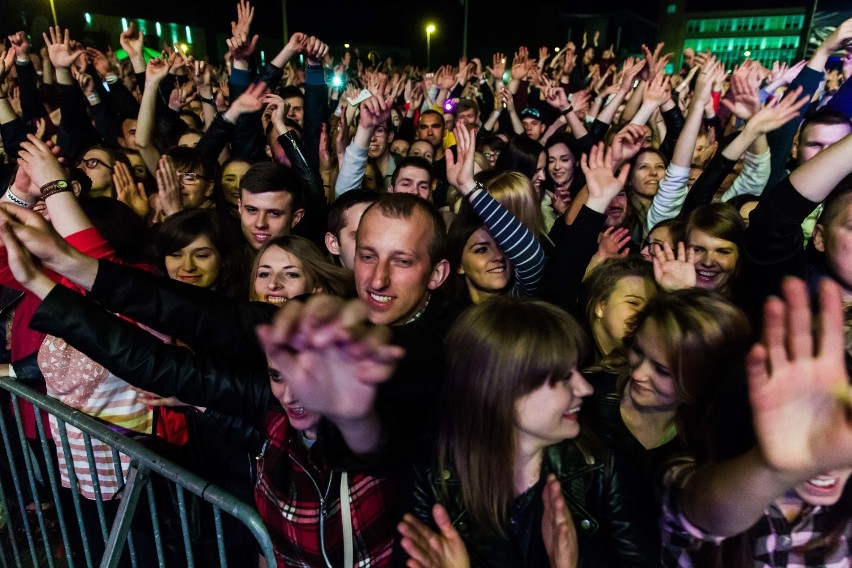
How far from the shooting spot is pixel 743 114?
3.49 meters

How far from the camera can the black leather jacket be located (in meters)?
1.46

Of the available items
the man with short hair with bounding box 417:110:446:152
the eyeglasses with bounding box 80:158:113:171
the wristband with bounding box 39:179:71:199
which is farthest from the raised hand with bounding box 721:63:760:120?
the eyeglasses with bounding box 80:158:113:171

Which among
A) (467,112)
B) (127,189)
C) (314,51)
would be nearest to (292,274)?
(127,189)

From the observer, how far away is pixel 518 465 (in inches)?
59.0

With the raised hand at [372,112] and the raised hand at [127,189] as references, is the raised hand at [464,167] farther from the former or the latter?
the raised hand at [127,189]

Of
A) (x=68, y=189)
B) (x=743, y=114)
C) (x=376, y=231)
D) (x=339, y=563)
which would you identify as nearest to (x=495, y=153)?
(x=743, y=114)

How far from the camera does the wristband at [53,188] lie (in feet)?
5.96

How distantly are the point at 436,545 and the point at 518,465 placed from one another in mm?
310

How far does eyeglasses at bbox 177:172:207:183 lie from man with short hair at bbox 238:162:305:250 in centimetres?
72

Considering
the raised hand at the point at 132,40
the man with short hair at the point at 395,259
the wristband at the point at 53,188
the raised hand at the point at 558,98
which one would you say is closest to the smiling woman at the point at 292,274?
the man with short hair at the point at 395,259

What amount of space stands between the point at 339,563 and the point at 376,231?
107 centimetres

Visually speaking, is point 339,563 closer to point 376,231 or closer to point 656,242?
point 376,231

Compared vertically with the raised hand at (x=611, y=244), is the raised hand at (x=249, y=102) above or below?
above

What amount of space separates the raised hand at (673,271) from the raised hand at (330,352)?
1.57 metres
